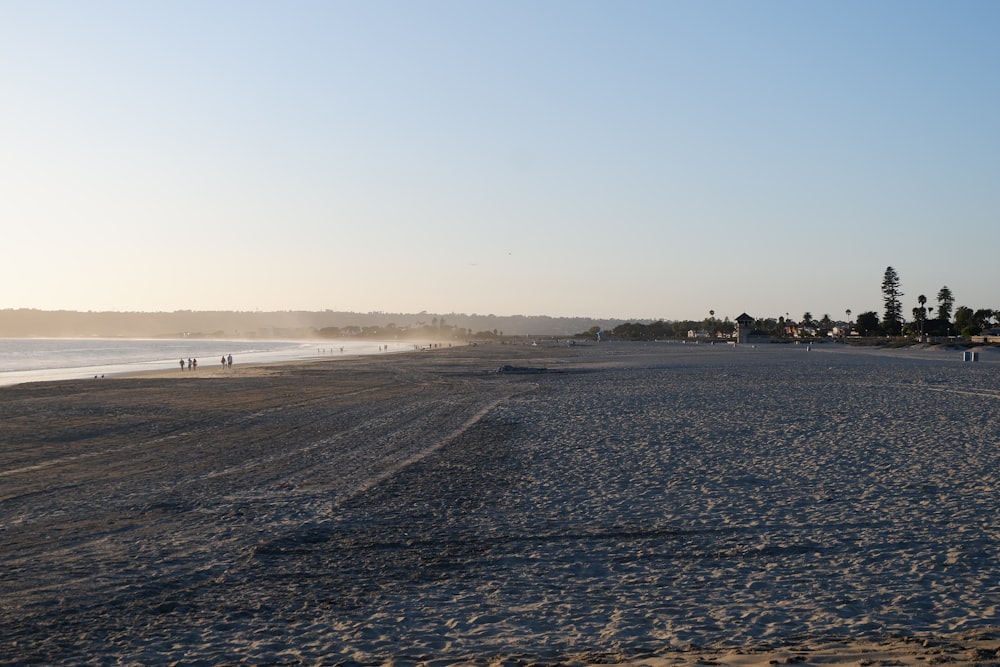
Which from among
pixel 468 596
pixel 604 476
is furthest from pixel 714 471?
pixel 468 596

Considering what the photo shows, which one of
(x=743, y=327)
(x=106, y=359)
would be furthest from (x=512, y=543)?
(x=743, y=327)

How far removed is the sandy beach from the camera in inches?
241

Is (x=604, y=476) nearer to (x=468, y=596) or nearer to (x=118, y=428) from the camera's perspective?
(x=468, y=596)

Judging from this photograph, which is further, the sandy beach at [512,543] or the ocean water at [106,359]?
the ocean water at [106,359]

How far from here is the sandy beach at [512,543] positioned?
20.1ft

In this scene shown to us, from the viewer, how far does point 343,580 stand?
308 inches

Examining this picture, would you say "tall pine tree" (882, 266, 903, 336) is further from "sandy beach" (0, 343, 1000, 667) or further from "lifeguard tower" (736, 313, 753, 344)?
"sandy beach" (0, 343, 1000, 667)

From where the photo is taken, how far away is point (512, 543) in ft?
29.7

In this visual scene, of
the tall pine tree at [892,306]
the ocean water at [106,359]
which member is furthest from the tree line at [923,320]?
the ocean water at [106,359]

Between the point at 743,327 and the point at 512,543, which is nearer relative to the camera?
the point at 512,543

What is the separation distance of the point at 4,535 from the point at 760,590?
8.97 m

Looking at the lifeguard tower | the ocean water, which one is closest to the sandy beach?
the ocean water

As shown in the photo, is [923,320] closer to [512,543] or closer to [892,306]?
[892,306]

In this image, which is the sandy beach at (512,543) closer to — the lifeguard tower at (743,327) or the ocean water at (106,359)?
the ocean water at (106,359)
